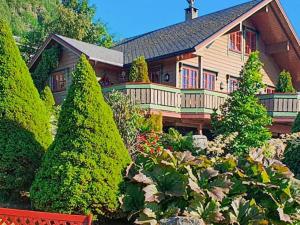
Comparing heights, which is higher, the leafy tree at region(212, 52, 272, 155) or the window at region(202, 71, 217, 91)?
the window at region(202, 71, 217, 91)

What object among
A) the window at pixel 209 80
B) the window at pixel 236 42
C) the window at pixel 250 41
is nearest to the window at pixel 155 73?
the window at pixel 209 80

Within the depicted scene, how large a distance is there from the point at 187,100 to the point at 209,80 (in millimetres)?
4663

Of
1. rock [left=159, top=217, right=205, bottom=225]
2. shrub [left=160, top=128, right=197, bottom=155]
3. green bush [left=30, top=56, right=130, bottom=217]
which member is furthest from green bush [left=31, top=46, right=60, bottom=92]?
rock [left=159, top=217, right=205, bottom=225]

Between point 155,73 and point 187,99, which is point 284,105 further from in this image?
point 155,73

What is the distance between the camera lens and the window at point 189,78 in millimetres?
22766

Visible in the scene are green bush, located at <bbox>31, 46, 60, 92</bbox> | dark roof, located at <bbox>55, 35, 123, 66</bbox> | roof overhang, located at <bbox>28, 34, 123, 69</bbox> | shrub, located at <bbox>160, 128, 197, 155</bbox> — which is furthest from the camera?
green bush, located at <bbox>31, 46, 60, 92</bbox>

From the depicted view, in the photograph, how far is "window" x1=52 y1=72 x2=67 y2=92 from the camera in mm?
25453

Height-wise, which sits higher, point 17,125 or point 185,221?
point 17,125

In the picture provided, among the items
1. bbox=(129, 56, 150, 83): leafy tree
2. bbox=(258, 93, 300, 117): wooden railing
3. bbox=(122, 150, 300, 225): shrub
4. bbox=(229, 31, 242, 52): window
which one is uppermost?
bbox=(229, 31, 242, 52): window

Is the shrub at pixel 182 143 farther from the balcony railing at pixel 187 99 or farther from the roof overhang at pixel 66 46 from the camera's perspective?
the roof overhang at pixel 66 46

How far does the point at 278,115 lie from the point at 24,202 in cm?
1470

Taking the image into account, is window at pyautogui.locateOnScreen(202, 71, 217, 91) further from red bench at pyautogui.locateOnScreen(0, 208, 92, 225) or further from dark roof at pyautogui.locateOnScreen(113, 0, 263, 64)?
red bench at pyautogui.locateOnScreen(0, 208, 92, 225)

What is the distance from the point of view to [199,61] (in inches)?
836

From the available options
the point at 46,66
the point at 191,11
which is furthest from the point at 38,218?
the point at 191,11
